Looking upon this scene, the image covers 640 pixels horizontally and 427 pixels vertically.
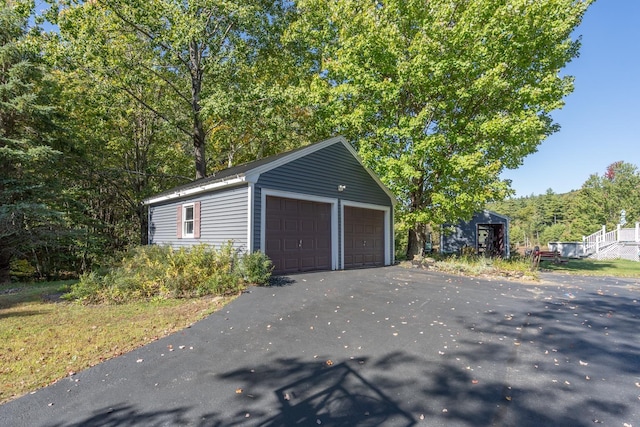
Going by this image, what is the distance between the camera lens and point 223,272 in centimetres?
738

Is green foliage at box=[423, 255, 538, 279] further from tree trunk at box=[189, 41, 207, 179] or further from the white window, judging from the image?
tree trunk at box=[189, 41, 207, 179]

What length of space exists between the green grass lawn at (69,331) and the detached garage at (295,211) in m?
2.76

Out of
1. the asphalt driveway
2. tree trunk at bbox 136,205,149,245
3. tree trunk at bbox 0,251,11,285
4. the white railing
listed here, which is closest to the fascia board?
the asphalt driveway

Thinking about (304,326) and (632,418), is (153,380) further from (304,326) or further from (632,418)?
(632,418)

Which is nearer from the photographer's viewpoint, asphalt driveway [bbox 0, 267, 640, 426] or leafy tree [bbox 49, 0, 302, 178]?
asphalt driveway [bbox 0, 267, 640, 426]

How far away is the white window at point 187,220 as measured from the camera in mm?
11137

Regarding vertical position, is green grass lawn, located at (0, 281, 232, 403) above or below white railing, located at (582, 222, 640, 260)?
below

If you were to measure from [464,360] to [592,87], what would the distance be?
53.4 ft

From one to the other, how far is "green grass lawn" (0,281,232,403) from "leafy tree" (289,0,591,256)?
28.6 ft

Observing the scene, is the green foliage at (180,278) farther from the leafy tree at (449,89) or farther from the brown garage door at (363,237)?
the leafy tree at (449,89)

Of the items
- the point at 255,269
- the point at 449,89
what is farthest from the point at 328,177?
the point at 449,89

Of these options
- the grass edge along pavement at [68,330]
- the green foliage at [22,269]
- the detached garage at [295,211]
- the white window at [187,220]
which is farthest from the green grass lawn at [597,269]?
the green foliage at [22,269]

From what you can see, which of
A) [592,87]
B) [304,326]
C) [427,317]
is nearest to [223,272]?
[304,326]

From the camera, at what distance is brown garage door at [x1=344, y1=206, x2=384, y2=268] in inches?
445
